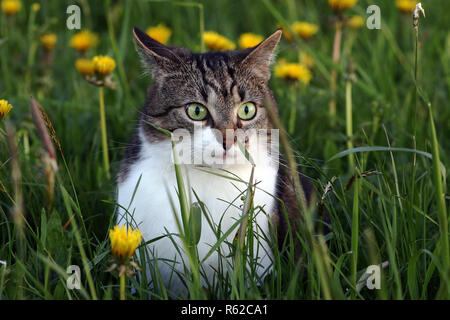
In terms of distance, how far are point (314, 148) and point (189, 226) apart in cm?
175

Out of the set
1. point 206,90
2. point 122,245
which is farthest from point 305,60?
point 122,245

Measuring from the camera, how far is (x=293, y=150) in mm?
2182

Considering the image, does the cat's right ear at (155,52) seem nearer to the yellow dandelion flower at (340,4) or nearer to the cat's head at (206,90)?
the cat's head at (206,90)

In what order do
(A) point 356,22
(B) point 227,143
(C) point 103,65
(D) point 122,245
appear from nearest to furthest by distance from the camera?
(D) point 122,245 → (B) point 227,143 → (C) point 103,65 → (A) point 356,22

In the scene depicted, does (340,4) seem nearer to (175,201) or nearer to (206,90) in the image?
(206,90)

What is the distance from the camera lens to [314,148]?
3.37m

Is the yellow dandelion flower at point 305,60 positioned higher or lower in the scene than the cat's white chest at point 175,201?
higher

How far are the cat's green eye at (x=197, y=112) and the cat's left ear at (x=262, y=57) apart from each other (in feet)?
0.96

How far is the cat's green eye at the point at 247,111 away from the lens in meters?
2.33

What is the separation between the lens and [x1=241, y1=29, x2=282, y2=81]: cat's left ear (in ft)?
7.82

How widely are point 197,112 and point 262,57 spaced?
42 cm

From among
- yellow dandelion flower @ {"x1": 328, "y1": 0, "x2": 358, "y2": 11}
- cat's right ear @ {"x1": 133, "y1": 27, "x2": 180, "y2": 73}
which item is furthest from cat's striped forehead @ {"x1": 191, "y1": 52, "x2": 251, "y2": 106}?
yellow dandelion flower @ {"x1": 328, "y1": 0, "x2": 358, "y2": 11}

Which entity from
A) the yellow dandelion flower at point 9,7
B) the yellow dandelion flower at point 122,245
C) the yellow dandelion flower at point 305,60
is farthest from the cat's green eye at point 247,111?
the yellow dandelion flower at point 9,7
